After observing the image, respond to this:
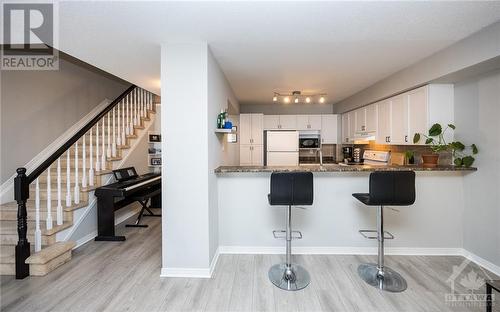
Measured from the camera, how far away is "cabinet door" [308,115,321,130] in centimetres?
544

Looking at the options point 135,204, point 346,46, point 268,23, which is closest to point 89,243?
point 135,204

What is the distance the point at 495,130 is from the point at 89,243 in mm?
5090

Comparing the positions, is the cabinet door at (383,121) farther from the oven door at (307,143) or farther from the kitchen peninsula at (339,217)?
the oven door at (307,143)

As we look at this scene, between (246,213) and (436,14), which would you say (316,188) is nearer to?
(246,213)

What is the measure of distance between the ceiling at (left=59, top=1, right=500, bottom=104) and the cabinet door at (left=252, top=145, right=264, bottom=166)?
2.43 metres

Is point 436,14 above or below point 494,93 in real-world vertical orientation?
above

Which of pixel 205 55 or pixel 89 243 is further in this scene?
pixel 89 243

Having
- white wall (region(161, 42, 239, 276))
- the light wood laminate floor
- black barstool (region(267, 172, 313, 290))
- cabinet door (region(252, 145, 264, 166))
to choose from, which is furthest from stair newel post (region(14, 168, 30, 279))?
cabinet door (region(252, 145, 264, 166))

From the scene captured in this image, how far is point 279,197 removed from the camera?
2.19 metres

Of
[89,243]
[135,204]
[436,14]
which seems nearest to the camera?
[436,14]

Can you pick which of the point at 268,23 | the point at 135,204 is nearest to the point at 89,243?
the point at 135,204

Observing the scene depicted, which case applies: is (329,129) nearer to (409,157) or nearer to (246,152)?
(246,152)

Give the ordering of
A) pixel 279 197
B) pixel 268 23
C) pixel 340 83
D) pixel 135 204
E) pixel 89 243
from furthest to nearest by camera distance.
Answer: pixel 135 204 → pixel 340 83 → pixel 89 243 → pixel 279 197 → pixel 268 23

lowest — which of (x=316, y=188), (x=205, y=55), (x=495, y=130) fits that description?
(x=316, y=188)
